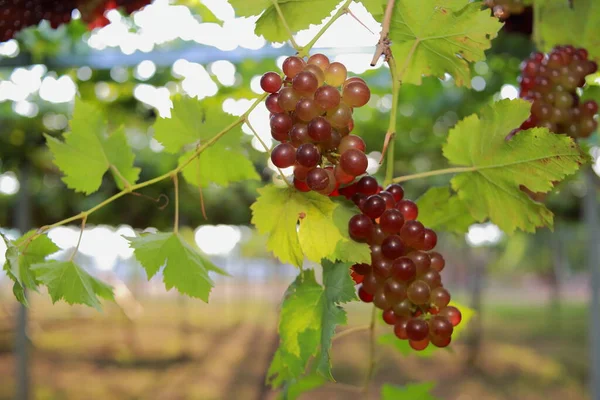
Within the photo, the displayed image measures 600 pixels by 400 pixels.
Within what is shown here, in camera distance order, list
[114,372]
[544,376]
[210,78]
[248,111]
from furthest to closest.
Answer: [114,372] → [544,376] → [210,78] → [248,111]

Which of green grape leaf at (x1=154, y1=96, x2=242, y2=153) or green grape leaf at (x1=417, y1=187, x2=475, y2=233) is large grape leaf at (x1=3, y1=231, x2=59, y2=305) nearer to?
green grape leaf at (x1=154, y1=96, x2=242, y2=153)

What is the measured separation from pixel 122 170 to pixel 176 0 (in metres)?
0.87

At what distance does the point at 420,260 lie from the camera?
38cm

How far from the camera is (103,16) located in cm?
62

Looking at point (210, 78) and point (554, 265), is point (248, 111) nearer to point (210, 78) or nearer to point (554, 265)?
point (210, 78)

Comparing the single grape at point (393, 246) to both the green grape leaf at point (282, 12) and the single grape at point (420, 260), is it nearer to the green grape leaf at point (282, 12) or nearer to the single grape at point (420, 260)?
the single grape at point (420, 260)

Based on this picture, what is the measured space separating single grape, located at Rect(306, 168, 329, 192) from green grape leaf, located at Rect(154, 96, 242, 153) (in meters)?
0.12

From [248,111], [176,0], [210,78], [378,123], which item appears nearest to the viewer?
[248,111]

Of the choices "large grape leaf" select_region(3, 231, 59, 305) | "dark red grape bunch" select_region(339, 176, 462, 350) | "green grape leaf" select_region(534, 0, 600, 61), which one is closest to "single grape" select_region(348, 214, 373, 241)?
"dark red grape bunch" select_region(339, 176, 462, 350)

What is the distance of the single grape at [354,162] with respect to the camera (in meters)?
0.30

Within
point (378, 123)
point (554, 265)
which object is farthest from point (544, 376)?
point (378, 123)

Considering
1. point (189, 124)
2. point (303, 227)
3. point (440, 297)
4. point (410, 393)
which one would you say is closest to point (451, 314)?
point (440, 297)

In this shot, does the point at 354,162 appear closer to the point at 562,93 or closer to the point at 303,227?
the point at 303,227

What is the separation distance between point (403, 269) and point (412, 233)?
25 millimetres
